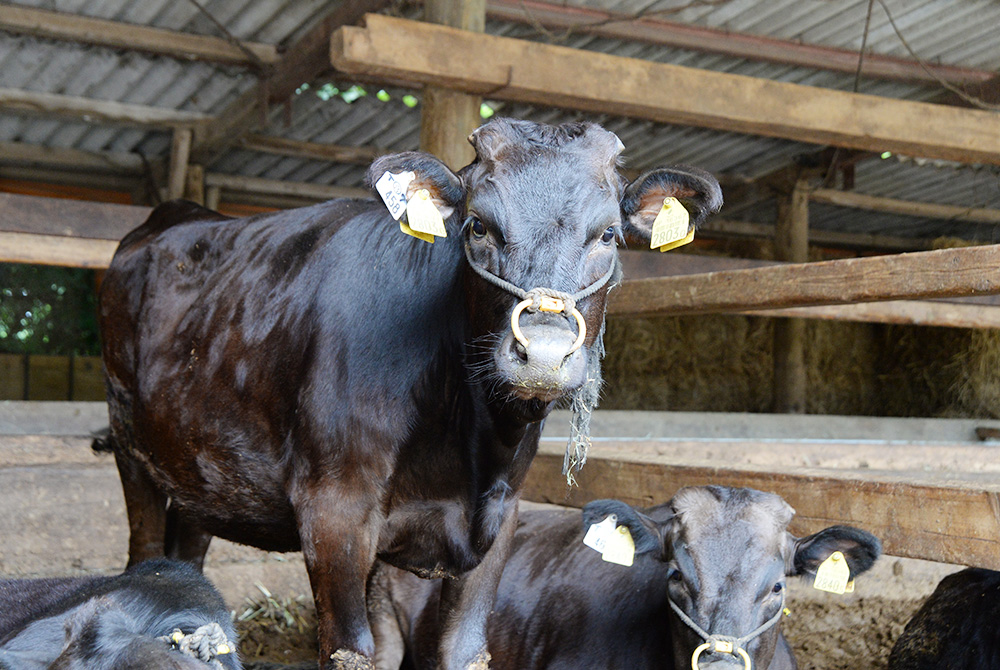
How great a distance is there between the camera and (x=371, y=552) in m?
2.67

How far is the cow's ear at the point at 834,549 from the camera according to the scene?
9.43 feet

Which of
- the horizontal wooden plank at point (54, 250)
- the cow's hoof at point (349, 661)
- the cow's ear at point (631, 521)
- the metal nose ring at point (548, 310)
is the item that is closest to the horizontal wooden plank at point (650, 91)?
the horizontal wooden plank at point (54, 250)

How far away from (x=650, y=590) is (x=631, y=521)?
516 millimetres

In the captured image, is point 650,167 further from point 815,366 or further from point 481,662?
point 815,366

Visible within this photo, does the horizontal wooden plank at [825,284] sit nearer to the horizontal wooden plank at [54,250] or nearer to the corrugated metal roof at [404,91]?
the corrugated metal roof at [404,91]

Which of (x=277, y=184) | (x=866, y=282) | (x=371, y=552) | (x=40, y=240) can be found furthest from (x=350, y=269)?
(x=277, y=184)

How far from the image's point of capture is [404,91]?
26.4ft

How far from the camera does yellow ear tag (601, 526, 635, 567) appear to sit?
10.3 ft

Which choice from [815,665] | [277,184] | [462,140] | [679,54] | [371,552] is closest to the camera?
[371,552]

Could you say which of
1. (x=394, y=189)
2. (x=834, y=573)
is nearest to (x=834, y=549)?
(x=834, y=573)

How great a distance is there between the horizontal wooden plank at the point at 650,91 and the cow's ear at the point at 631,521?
228cm

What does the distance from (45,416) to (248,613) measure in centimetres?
259

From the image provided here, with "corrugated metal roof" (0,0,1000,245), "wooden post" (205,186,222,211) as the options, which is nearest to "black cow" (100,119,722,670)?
"corrugated metal roof" (0,0,1000,245)

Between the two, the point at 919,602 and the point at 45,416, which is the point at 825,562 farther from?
the point at 45,416
